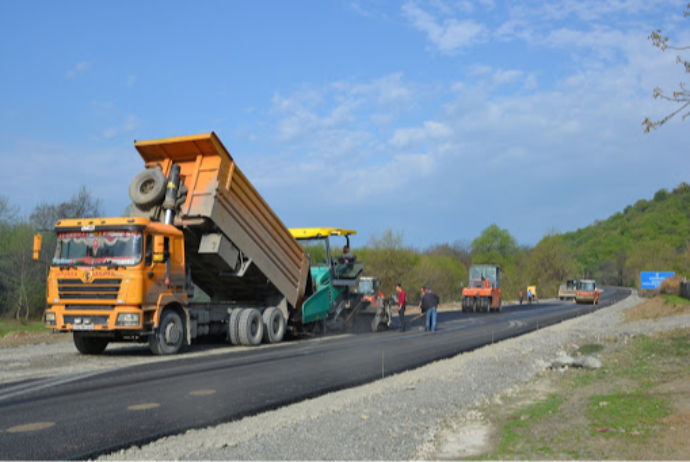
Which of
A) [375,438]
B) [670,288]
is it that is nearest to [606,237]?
[670,288]

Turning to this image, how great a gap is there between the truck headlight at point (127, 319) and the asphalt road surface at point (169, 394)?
1.16 metres

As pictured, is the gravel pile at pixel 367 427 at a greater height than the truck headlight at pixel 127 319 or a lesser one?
lesser

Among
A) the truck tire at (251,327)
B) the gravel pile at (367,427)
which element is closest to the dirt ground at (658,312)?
the truck tire at (251,327)

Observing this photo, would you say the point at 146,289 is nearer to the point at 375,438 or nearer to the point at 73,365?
the point at 73,365

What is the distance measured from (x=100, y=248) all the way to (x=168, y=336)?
2.42m

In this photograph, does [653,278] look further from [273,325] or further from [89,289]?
[89,289]

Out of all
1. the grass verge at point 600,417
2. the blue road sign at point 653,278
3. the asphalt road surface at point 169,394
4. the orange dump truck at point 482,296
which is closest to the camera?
the grass verge at point 600,417

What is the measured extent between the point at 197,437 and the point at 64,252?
8.31m

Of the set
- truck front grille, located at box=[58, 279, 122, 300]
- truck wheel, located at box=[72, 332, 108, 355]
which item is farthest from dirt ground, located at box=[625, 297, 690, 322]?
truck front grille, located at box=[58, 279, 122, 300]

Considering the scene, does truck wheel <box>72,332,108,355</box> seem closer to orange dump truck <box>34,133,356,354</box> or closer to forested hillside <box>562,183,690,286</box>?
orange dump truck <box>34,133,356,354</box>

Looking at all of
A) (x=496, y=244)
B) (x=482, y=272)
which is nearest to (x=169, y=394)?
(x=482, y=272)

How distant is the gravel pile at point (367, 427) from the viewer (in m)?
5.96

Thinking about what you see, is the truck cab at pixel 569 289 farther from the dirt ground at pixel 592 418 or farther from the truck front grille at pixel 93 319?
the truck front grille at pixel 93 319

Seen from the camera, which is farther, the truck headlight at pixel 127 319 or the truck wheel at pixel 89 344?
the truck wheel at pixel 89 344
